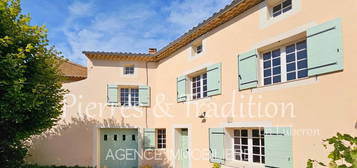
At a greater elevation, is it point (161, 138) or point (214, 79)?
point (214, 79)

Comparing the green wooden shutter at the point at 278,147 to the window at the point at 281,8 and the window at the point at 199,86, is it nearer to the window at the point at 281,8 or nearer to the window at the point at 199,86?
the window at the point at 281,8

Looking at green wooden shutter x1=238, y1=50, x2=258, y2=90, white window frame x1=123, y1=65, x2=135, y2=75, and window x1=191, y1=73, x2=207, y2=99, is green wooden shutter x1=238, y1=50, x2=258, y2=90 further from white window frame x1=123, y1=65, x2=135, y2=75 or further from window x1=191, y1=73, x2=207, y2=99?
white window frame x1=123, y1=65, x2=135, y2=75

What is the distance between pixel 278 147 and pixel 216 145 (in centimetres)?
215

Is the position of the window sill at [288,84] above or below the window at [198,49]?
below

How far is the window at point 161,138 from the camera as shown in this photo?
11258 millimetres

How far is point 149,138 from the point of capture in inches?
429

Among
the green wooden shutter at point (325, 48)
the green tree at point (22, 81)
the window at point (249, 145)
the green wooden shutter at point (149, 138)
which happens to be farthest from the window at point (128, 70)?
the green wooden shutter at point (325, 48)

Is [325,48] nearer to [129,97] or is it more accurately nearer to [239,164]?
[239,164]

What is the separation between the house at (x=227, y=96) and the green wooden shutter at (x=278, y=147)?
21 millimetres

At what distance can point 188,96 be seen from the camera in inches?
364

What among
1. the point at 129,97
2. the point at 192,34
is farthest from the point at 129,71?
the point at 192,34

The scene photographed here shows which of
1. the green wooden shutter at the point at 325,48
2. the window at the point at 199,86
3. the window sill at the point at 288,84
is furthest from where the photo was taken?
the window at the point at 199,86

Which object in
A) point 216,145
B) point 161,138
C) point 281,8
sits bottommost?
point 161,138

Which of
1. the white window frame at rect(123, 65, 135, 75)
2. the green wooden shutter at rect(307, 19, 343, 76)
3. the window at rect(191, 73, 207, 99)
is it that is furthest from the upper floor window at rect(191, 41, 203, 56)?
the green wooden shutter at rect(307, 19, 343, 76)
